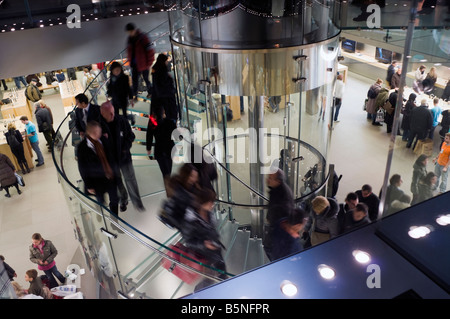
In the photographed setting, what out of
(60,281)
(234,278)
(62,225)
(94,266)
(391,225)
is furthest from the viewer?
A: (62,225)

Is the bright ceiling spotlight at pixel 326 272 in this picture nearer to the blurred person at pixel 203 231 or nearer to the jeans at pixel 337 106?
the blurred person at pixel 203 231

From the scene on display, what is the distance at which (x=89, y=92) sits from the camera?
7.16 meters

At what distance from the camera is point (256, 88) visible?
5656 mm

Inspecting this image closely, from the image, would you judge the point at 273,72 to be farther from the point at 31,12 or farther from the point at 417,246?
the point at 31,12

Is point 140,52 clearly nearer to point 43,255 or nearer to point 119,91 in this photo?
point 119,91

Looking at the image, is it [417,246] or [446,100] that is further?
[446,100]

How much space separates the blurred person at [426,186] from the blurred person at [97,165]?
3296 millimetres

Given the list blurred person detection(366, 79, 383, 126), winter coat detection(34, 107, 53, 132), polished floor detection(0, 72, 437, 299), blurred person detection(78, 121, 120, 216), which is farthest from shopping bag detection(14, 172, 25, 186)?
blurred person detection(366, 79, 383, 126)

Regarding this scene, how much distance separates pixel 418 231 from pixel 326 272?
77 centimetres

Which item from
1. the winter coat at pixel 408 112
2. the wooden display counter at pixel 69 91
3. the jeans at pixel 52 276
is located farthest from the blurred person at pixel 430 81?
the wooden display counter at pixel 69 91

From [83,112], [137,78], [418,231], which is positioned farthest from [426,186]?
[137,78]

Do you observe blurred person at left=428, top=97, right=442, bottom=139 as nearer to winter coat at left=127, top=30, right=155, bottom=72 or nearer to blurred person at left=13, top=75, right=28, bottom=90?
winter coat at left=127, top=30, right=155, bottom=72

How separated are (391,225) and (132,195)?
12.3 feet
